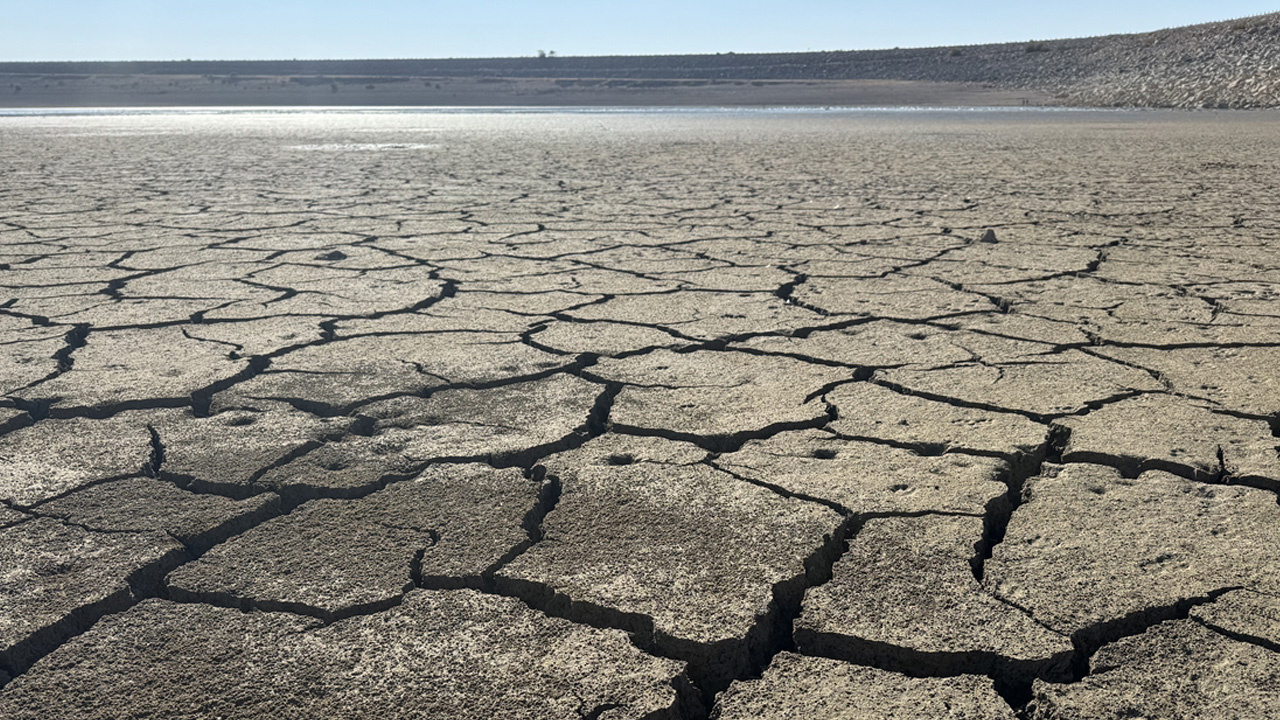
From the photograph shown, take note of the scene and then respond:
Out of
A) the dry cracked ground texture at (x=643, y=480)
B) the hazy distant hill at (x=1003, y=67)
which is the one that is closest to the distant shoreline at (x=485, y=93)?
the hazy distant hill at (x=1003, y=67)

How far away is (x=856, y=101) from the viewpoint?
32562 millimetres

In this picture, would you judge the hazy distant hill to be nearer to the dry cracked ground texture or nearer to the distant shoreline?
the distant shoreline

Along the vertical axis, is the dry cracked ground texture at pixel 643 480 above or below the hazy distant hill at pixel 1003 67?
below

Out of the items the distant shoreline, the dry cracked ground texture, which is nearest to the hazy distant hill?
the distant shoreline

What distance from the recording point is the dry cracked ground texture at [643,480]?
127 centimetres

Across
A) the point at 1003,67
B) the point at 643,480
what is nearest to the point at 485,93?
the point at 1003,67

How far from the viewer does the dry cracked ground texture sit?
4.17ft

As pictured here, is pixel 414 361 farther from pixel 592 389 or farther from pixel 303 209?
pixel 303 209

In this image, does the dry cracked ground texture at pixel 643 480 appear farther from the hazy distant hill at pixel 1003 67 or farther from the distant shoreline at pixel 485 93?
the distant shoreline at pixel 485 93

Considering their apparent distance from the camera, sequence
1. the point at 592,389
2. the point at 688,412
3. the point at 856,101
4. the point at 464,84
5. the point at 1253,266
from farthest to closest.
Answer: the point at 464,84, the point at 856,101, the point at 1253,266, the point at 592,389, the point at 688,412

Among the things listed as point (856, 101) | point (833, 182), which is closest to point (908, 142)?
point (833, 182)

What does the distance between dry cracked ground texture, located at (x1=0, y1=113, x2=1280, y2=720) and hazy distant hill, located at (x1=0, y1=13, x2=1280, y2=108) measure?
70.9 ft

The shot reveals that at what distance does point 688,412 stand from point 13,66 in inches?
2727

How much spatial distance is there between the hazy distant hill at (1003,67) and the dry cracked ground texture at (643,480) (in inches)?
851
